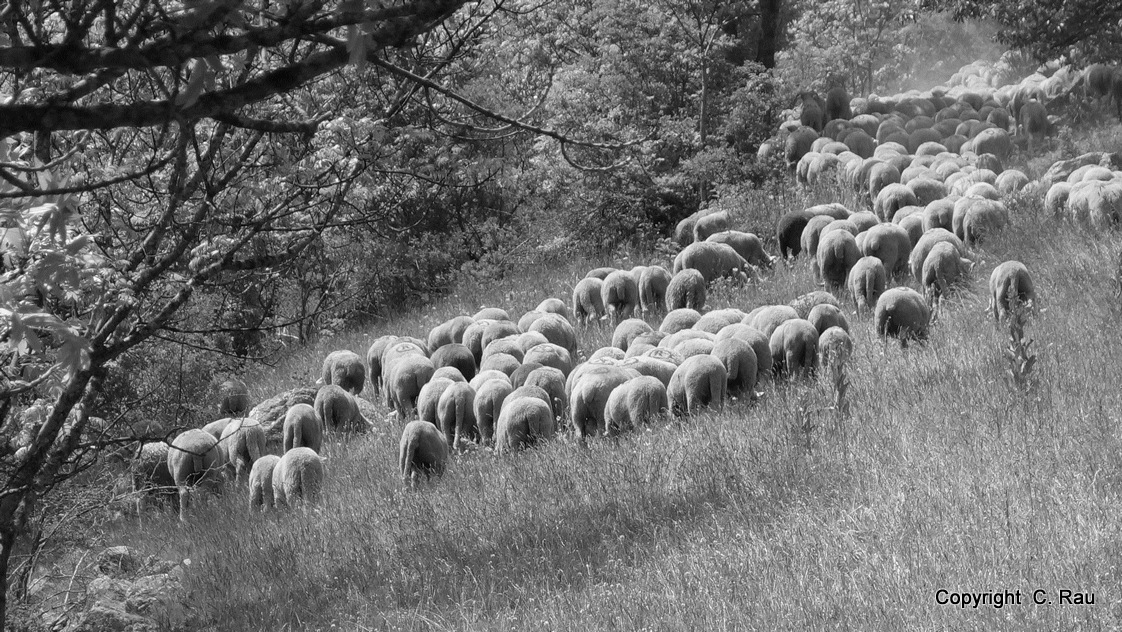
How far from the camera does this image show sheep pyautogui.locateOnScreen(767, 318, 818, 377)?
32.8ft

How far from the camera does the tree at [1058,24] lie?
15.8 m

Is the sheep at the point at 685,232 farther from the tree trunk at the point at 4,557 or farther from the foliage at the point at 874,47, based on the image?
the tree trunk at the point at 4,557

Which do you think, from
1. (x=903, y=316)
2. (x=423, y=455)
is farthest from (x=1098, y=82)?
(x=423, y=455)

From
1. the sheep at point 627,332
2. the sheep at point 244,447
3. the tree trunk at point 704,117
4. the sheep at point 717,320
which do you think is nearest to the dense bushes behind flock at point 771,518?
the sheep at point 244,447

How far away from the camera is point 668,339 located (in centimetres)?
1123

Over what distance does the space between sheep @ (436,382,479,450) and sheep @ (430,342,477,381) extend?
1.73 metres

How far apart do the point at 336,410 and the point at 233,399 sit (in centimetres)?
379

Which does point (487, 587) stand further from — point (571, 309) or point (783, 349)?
point (571, 309)

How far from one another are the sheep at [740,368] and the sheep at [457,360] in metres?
4.06

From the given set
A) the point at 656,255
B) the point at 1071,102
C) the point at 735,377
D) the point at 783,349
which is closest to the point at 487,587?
the point at 735,377

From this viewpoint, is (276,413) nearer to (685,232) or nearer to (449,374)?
(449,374)

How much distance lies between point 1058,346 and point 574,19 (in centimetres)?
1711

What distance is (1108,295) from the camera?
9.72 meters

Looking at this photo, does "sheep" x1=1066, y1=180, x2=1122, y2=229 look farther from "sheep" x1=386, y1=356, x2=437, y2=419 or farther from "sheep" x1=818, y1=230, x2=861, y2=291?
"sheep" x1=386, y1=356, x2=437, y2=419
